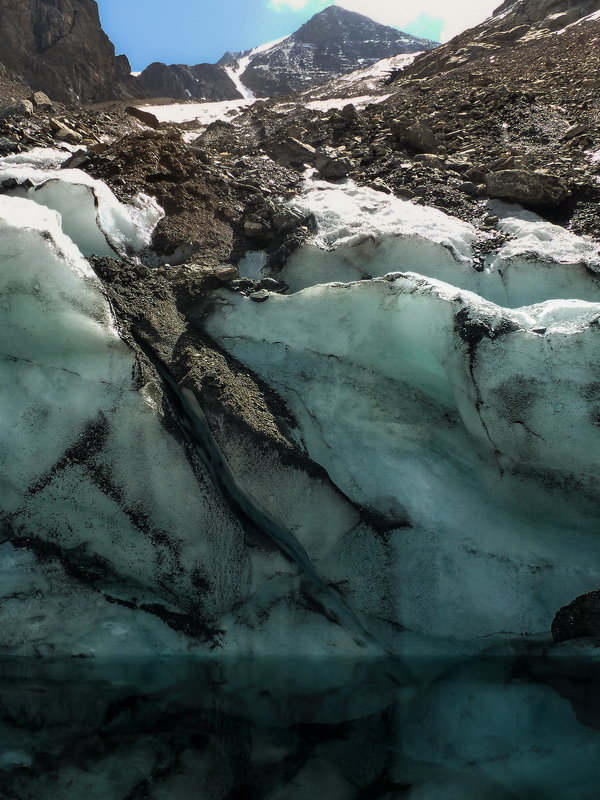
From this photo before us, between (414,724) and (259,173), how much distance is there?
21.8ft

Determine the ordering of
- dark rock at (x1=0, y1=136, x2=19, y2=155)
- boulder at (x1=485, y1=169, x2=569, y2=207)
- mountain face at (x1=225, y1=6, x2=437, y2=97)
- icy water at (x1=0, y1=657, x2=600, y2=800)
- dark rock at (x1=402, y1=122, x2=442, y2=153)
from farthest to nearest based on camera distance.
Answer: mountain face at (x1=225, y1=6, x2=437, y2=97) → dark rock at (x1=402, y1=122, x2=442, y2=153) → dark rock at (x1=0, y1=136, x2=19, y2=155) → boulder at (x1=485, y1=169, x2=569, y2=207) → icy water at (x1=0, y1=657, x2=600, y2=800)

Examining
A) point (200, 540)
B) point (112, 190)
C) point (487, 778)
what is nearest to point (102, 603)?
point (200, 540)

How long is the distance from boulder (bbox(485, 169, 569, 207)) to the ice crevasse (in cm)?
256

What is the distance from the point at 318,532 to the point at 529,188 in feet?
15.4

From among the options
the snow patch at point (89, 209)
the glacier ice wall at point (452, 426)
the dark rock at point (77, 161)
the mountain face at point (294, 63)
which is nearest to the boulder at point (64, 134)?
the dark rock at point (77, 161)

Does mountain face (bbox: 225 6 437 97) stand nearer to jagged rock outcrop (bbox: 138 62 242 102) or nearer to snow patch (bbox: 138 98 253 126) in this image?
jagged rock outcrop (bbox: 138 62 242 102)

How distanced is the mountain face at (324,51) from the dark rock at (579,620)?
5460 centimetres

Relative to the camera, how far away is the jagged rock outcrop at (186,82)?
→ 170ft

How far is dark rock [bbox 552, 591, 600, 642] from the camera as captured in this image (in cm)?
432

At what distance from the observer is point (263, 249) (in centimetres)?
660

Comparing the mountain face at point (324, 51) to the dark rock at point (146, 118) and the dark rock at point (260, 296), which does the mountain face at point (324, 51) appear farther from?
the dark rock at point (260, 296)

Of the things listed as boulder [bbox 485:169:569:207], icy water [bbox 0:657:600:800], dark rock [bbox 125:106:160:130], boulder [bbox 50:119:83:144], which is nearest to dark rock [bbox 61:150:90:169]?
boulder [bbox 50:119:83:144]

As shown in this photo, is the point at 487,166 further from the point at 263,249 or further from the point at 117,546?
the point at 117,546

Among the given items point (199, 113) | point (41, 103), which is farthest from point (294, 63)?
point (41, 103)
